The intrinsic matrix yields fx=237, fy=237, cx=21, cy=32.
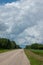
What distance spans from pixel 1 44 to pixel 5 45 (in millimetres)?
8994

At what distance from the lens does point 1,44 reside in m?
191

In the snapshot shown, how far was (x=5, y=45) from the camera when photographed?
200 m
